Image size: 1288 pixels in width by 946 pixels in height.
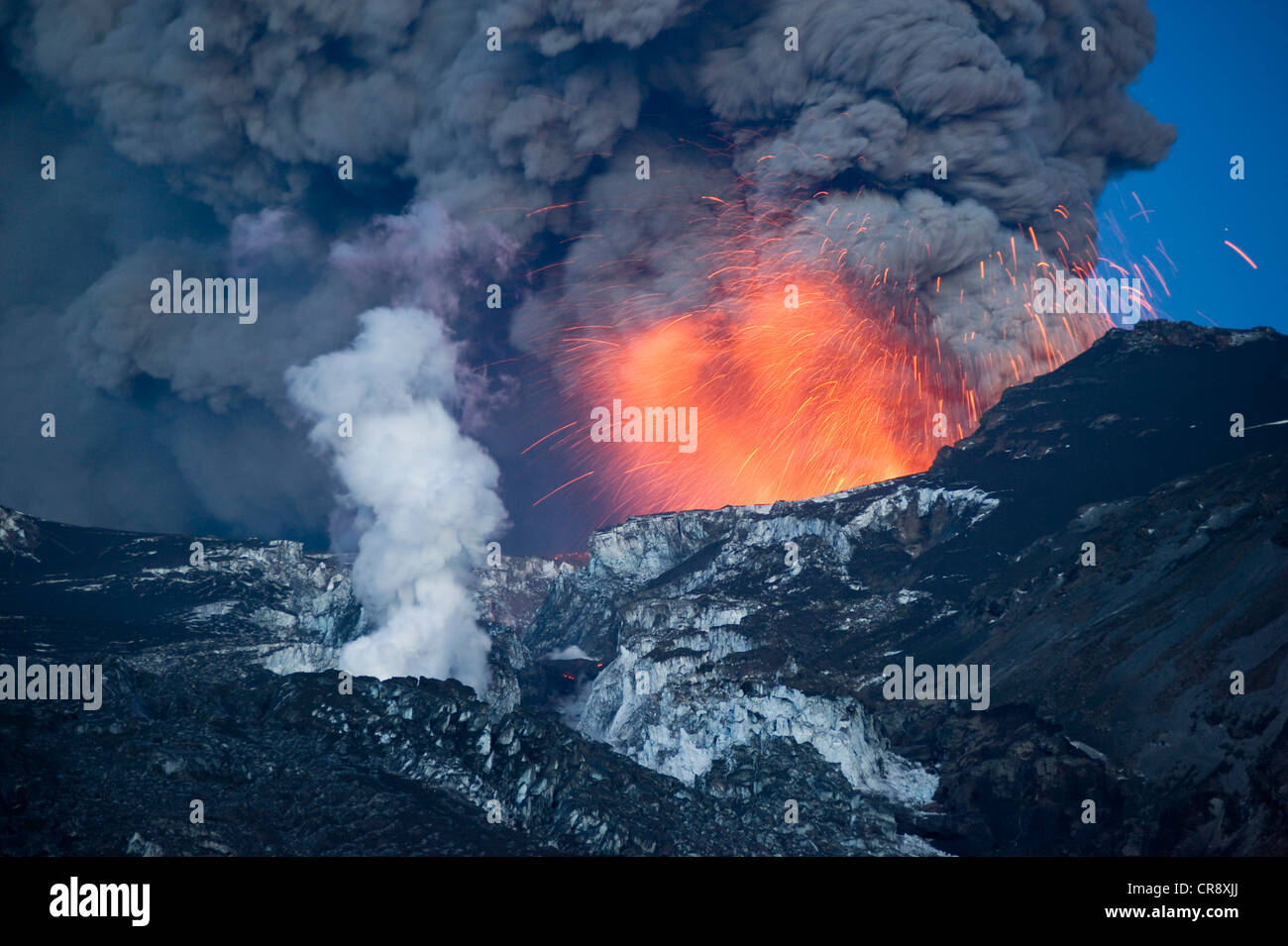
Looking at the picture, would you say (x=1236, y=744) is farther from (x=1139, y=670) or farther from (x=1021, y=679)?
(x=1021, y=679)

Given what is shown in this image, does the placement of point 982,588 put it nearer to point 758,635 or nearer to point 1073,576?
point 1073,576

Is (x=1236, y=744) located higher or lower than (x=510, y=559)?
lower

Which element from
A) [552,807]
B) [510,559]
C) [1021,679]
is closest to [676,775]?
[552,807]

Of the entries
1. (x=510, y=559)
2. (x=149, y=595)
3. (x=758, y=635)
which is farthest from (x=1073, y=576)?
(x=510, y=559)
